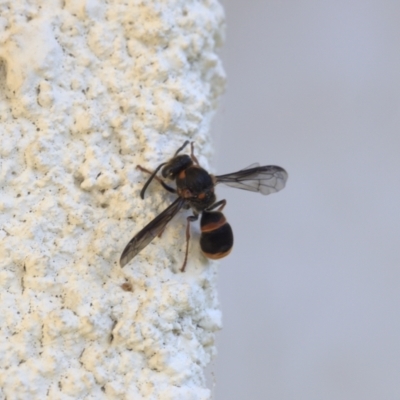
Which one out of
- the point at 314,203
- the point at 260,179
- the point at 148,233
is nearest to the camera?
the point at 148,233

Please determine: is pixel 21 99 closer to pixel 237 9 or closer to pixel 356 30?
pixel 237 9

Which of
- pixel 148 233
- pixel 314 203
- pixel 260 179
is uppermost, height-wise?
pixel 314 203

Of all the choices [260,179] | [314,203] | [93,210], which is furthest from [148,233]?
[314,203]

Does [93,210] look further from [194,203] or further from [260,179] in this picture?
[260,179]

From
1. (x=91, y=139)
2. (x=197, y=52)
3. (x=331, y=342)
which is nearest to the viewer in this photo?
(x=91, y=139)

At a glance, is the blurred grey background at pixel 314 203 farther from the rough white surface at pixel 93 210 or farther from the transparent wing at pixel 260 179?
the rough white surface at pixel 93 210

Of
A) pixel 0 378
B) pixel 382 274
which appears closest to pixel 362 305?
pixel 382 274
